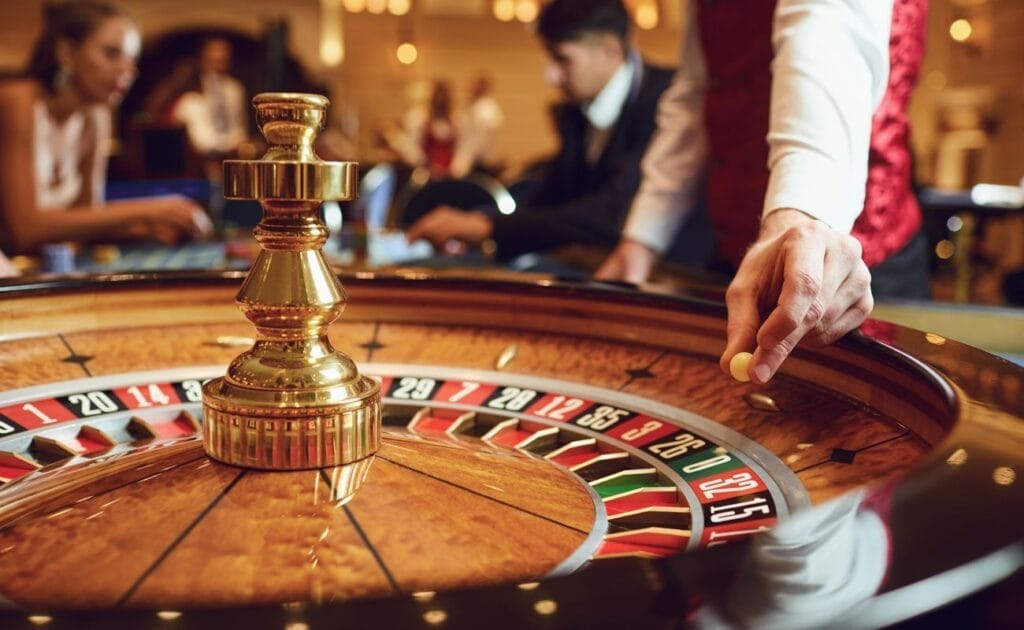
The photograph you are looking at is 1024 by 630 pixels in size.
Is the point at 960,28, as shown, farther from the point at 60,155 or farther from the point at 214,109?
the point at 214,109

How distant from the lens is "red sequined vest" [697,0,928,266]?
1.42 meters

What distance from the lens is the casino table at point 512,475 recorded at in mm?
359

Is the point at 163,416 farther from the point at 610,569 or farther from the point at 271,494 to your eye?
the point at 610,569

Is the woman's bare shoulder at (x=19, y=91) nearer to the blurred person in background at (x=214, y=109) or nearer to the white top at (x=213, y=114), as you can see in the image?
the blurred person in background at (x=214, y=109)

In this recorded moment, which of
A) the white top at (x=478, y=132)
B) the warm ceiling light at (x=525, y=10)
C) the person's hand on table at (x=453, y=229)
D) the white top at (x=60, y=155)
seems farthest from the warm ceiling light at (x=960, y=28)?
the warm ceiling light at (x=525, y=10)

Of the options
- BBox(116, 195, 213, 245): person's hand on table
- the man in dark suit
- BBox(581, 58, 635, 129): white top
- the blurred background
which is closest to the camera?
the man in dark suit

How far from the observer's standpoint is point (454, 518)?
24.6 inches

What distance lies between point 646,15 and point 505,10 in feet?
8.15

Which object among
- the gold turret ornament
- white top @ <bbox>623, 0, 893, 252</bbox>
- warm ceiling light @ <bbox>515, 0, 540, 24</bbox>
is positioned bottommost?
the gold turret ornament

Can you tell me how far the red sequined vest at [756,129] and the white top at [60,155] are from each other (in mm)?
3193

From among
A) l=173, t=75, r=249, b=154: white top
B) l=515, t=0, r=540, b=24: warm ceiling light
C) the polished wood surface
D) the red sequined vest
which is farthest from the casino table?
l=515, t=0, r=540, b=24: warm ceiling light

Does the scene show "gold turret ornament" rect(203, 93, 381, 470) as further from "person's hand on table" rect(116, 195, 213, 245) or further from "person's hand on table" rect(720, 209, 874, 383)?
"person's hand on table" rect(116, 195, 213, 245)

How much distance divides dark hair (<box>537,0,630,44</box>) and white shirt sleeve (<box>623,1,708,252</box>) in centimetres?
182

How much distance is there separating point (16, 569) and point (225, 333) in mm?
687
